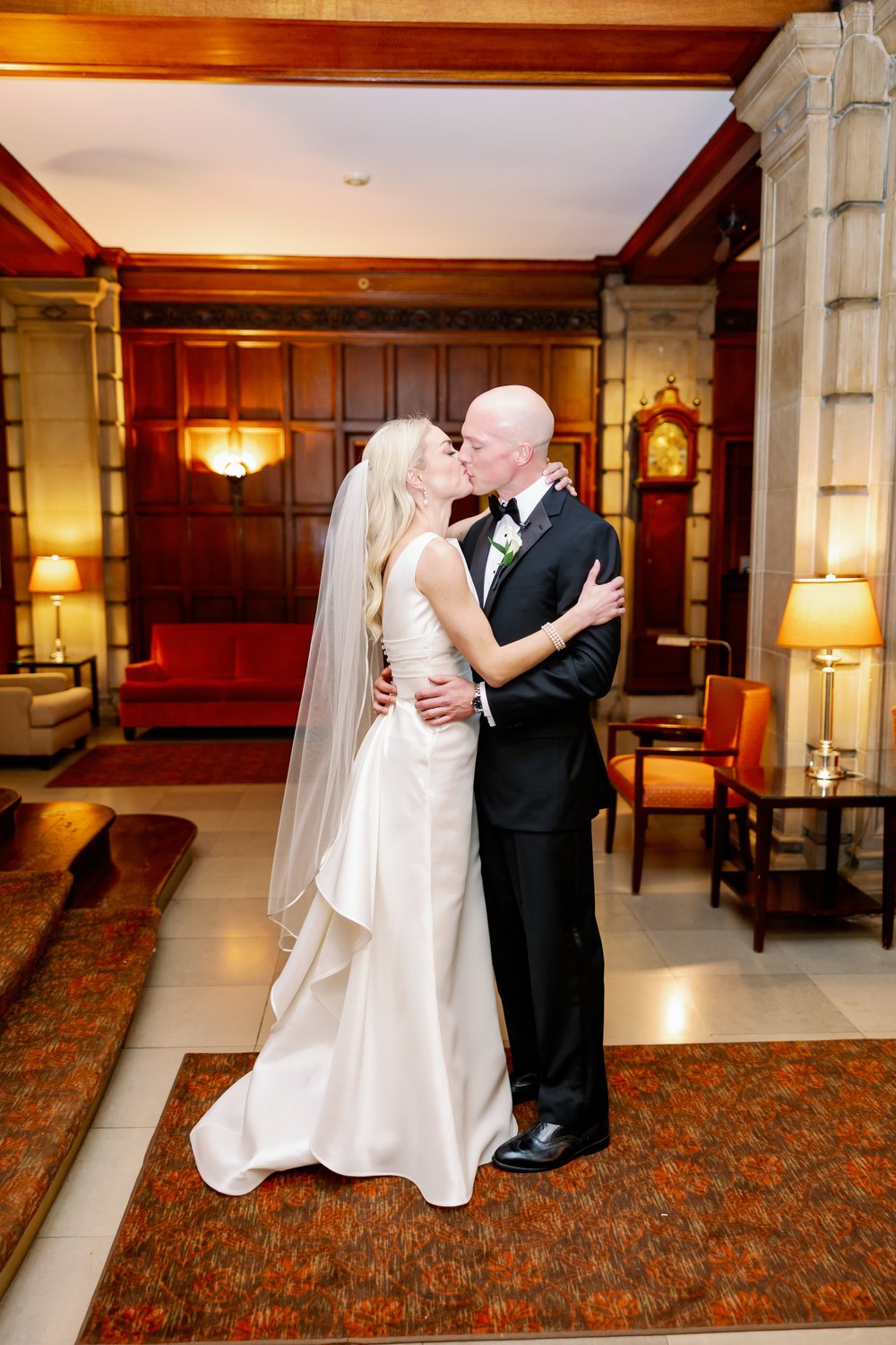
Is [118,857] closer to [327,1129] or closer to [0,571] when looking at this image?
[327,1129]

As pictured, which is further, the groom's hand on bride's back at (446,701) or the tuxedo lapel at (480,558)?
the tuxedo lapel at (480,558)

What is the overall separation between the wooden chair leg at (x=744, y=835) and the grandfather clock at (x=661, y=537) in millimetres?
4213

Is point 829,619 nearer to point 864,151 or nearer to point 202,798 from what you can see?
point 864,151

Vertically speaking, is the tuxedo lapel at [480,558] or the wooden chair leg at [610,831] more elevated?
the tuxedo lapel at [480,558]

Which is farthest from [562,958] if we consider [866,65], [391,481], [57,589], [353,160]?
[57,589]

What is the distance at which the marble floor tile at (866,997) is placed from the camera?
3392 millimetres

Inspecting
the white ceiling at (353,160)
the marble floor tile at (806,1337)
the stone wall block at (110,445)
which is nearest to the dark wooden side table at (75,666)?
the stone wall block at (110,445)

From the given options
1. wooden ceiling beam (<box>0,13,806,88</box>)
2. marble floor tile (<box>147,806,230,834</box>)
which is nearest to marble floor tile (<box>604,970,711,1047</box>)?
marble floor tile (<box>147,806,230,834</box>)

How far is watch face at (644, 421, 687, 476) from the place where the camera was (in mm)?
8859

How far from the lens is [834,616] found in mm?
4117

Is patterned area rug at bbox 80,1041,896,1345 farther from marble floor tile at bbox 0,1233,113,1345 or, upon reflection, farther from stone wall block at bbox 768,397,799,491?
stone wall block at bbox 768,397,799,491

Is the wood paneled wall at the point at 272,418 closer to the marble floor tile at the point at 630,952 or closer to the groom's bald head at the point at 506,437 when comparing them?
the marble floor tile at the point at 630,952

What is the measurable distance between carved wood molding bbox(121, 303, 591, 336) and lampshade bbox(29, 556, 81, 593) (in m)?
2.22

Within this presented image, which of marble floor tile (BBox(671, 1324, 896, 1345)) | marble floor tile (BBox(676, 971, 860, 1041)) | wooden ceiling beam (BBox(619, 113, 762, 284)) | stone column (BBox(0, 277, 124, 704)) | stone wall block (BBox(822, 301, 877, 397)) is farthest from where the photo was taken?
stone column (BBox(0, 277, 124, 704))
